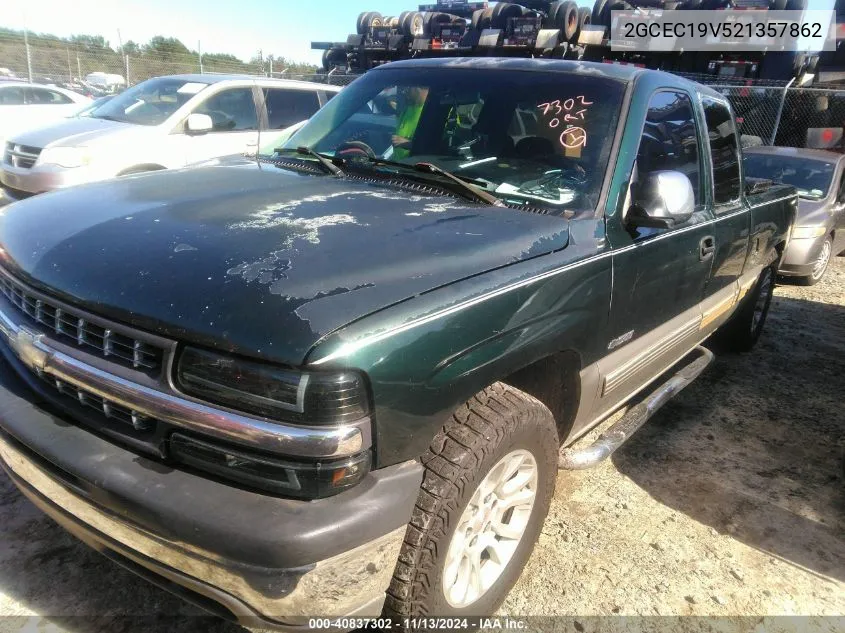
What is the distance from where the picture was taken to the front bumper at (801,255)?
7098 millimetres

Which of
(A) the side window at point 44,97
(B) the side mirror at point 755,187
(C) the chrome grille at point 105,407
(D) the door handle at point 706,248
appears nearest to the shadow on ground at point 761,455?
(D) the door handle at point 706,248

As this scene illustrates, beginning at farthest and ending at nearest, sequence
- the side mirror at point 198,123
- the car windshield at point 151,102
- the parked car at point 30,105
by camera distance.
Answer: the parked car at point 30,105 → the car windshield at point 151,102 → the side mirror at point 198,123

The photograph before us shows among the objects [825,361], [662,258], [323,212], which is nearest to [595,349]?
[662,258]

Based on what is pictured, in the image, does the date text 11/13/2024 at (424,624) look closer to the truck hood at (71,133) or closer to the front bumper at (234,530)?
the front bumper at (234,530)

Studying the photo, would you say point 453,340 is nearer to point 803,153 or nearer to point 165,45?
point 803,153

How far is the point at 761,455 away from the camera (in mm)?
3645

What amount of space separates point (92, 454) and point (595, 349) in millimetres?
1742

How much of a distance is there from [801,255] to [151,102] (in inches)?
300

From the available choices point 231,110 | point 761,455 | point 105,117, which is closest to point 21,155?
point 105,117

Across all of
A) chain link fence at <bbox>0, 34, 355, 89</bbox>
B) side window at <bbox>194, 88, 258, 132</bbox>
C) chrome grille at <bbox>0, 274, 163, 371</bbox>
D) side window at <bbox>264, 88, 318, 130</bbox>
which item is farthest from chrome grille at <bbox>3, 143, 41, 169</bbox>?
chain link fence at <bbox>0, 34, 355, 89</bbox>

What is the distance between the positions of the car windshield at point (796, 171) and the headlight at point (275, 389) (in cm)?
764

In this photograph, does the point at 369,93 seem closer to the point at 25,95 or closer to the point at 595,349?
the point at 595,349

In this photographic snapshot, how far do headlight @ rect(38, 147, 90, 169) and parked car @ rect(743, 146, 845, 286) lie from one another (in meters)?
7.58

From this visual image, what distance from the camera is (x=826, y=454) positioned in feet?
12.2
